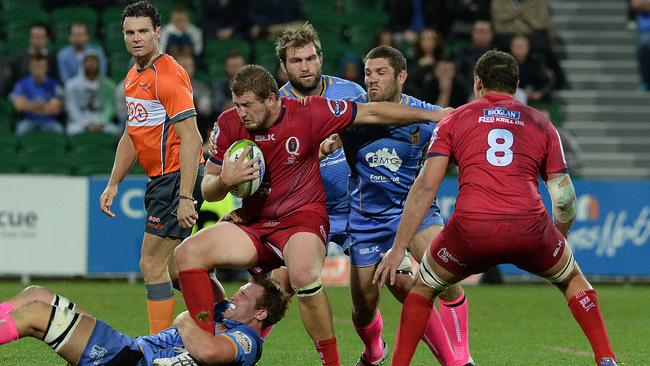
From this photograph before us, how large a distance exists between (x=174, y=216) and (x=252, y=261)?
1283 mm

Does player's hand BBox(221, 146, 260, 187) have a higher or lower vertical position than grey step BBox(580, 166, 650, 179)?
higher

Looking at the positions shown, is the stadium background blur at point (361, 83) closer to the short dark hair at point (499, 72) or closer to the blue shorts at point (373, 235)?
the blue shorts at point (373, 235)

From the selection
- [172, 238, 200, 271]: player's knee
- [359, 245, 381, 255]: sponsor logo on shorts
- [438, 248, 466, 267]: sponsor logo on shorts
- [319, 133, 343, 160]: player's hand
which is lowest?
[359, 245, 381, 255]: sponsor logo on shorts

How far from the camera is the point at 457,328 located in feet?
24.9

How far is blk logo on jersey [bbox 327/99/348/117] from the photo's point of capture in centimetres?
714

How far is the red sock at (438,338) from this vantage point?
744 cm

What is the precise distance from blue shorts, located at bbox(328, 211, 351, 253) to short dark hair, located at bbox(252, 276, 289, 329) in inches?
58.8

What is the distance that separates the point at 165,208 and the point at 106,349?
211 centimetres

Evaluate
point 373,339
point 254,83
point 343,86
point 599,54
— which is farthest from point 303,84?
point 599,54

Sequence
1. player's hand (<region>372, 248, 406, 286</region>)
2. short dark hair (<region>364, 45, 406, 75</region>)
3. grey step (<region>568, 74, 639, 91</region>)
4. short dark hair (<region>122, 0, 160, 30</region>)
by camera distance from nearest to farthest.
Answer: player's hand (<region>372, 248, 406, 286</region>), short dark hair (<region>364, 45, 406, 75</region>), short dark hair (<region>122, 0, 160, 30</region>), grey step (<region>568, 74, 639, 91</region>)

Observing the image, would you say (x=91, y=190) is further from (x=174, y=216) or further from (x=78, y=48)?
(x=174, y=216)

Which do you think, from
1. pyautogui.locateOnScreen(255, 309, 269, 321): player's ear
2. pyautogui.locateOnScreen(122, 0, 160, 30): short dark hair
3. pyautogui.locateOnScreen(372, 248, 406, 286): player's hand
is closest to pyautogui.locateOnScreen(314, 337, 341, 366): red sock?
pyautogui.locateOnScreen(255, 309, 269, 321): player's ear

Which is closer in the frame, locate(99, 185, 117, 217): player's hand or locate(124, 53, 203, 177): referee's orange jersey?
locate(124, 53, 203, 177): referee's orange jersey

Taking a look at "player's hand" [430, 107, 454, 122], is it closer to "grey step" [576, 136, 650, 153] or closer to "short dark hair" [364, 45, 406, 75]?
"short dark hair" [364, 45, 406, 75]
